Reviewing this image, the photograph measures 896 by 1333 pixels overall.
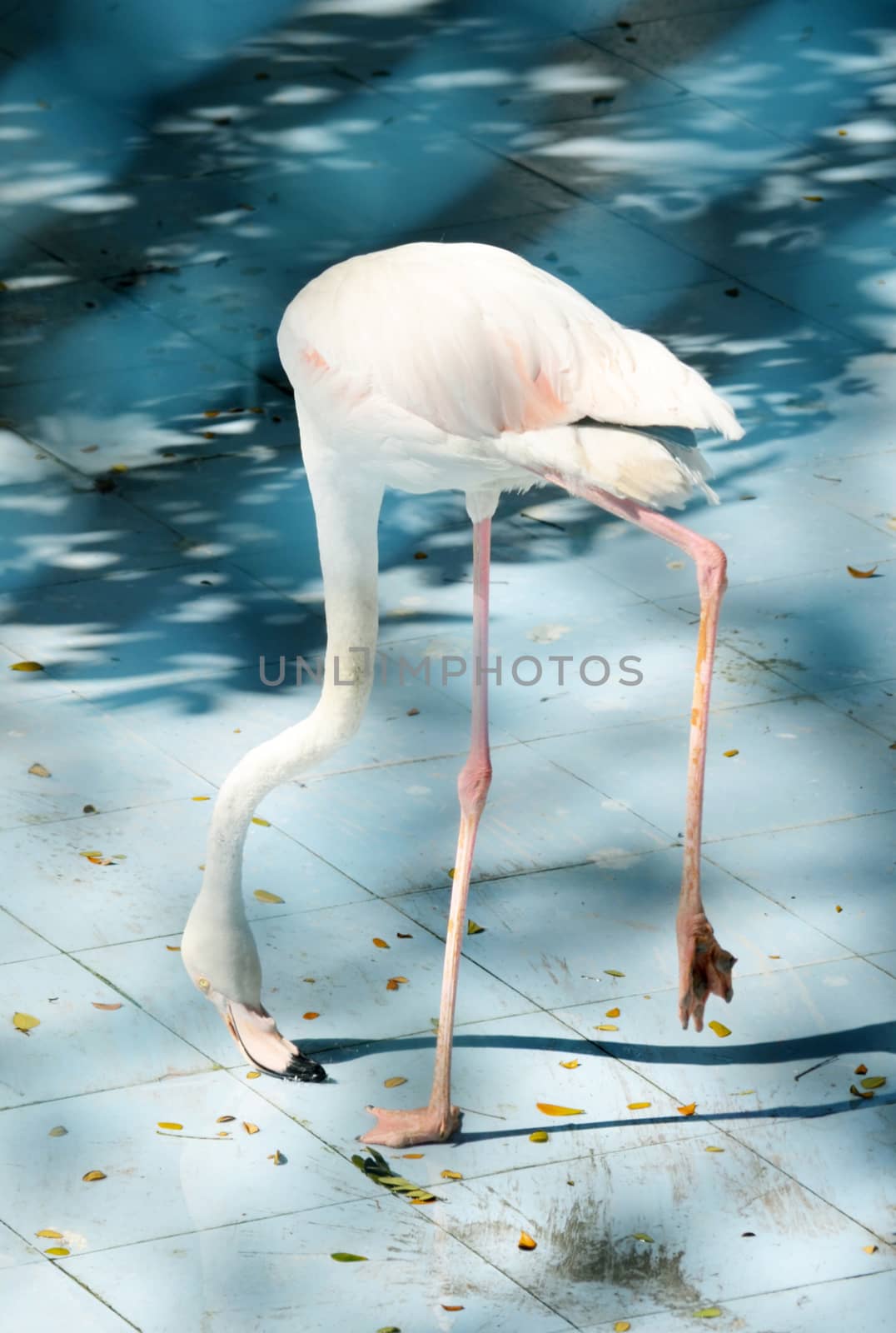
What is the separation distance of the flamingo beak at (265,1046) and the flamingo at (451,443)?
6 centimetres

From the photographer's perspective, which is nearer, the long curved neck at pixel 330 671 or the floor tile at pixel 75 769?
the long curved neck at pixel 330 671

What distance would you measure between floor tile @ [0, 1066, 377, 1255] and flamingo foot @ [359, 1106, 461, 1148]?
10 centimetres

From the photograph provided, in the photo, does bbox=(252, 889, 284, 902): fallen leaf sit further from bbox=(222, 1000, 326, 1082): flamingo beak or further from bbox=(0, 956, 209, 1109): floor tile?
bbox=(222, 1000, 326, 1082): flamingo beak

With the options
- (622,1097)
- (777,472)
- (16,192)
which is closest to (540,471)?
(622,1097)

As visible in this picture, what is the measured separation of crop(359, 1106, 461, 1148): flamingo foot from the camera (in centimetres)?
513

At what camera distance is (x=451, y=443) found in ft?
15.7

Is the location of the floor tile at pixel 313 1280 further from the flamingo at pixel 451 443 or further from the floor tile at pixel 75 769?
the floor tile at pixel 75 769

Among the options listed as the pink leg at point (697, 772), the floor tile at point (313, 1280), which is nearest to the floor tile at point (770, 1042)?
the pink leg at point (697, 772)

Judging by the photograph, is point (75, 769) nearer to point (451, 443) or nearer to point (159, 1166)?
point (159, 1166)

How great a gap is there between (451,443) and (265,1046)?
153cm

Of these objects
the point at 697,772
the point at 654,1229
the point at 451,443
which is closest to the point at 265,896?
the point at 654,1229

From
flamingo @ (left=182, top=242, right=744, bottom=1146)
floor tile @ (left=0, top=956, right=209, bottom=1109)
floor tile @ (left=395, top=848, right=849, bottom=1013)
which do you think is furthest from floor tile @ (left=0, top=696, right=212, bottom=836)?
flamingo @ (left=182, top=242, right=744, bottom=1146)

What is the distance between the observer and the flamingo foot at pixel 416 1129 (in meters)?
5.13

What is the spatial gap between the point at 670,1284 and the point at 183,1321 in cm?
100
